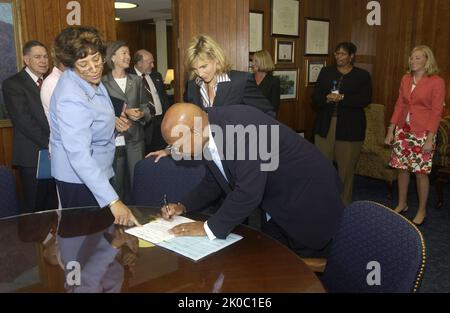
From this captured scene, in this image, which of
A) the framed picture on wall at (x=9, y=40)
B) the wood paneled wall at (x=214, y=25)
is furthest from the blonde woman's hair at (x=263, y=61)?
the framed picture on wall at (x=9, y=40)

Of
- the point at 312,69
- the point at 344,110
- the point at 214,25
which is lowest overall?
the point at 344,110

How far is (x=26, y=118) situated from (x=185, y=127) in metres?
2.34

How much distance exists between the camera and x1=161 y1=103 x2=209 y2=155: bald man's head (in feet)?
5.57

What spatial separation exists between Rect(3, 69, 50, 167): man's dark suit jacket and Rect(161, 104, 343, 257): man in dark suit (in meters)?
1.99

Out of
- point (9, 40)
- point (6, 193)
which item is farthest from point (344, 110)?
point (9, 40)

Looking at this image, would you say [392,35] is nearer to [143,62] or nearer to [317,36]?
[317,36]

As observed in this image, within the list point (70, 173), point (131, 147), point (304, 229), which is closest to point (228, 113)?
point (304, 229)

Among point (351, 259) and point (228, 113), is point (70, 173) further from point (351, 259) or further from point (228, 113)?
point (351, 259)

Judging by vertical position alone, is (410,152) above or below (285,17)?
below

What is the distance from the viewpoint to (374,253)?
5.00 ft

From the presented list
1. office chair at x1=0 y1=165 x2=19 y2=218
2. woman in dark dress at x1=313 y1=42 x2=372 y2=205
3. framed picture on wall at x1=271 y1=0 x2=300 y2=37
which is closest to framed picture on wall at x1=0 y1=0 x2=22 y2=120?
office chair at x1=0 y1=165 x2=19 y2=218

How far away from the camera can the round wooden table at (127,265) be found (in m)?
1.37

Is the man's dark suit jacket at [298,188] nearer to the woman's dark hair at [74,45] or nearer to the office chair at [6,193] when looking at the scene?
the woman's dark hair at [74,45]

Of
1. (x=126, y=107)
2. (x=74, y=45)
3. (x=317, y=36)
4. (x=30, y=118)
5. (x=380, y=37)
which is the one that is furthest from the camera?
(x=317, y=36)
